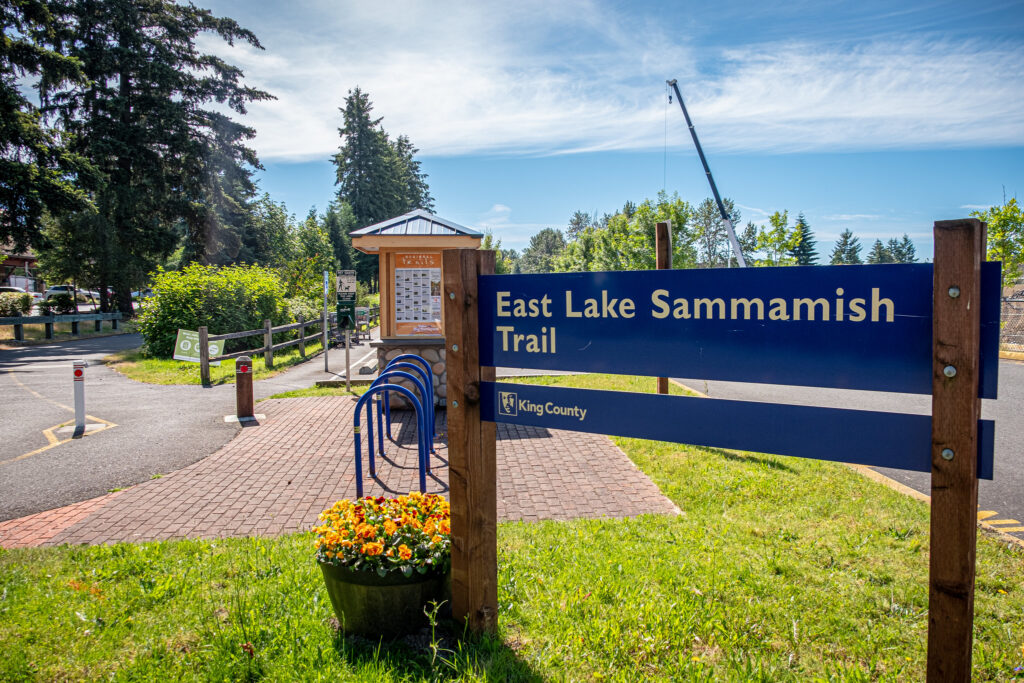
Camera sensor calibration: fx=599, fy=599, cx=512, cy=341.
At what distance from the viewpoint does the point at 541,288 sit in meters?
2.84

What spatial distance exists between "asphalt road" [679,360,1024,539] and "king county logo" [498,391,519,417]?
49.4 inches

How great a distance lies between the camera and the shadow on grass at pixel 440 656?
2.70 m

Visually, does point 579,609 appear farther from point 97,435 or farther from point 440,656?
point 97,435

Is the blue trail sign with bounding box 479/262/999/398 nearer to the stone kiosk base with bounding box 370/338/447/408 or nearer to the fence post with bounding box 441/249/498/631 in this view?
the fence post with bounding box 441/249/498/631

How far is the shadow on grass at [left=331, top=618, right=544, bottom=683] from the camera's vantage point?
270 cm

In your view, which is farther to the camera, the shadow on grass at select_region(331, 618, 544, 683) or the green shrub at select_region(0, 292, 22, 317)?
the green shrub at select_region(0, 292, 22, 317)

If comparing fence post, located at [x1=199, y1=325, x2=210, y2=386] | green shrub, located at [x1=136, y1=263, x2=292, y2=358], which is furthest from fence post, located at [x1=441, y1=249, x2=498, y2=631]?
green shrub, located at [x1=136, y1=263, x2=292, y2=358]

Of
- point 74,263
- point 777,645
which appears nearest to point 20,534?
point 777,645

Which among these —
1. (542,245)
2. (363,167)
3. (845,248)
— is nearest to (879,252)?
(845,248)

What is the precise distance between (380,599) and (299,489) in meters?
3.35

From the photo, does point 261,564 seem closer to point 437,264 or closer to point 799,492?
point 799,492

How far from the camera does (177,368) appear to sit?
14.9 metres

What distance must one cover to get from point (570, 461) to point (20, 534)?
5135 mm

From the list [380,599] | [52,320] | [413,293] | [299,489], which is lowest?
[299,489]
